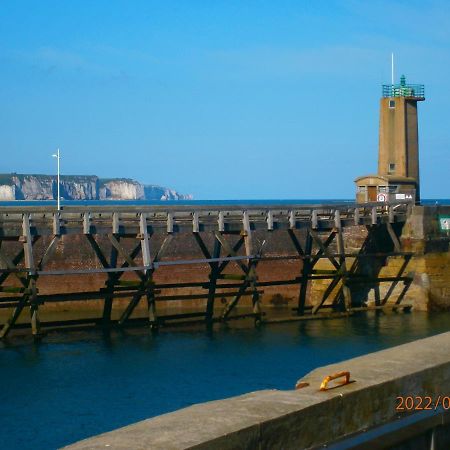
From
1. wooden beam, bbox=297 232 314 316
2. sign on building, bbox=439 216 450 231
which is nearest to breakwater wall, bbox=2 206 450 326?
sign on building, bbox=439 216 450 231

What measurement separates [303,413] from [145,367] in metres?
15.3

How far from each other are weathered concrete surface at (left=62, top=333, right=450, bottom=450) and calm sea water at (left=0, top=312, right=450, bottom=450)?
869 cm

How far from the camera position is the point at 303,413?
5719mm

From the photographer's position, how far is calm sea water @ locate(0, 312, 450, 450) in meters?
16.0

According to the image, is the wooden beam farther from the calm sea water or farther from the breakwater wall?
the calm sea water

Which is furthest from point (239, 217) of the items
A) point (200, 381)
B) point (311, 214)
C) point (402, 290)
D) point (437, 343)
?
point (437, 343)

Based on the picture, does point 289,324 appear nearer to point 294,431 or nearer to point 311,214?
point 311,214

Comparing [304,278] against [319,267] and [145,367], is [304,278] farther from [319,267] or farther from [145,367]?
[145,367]

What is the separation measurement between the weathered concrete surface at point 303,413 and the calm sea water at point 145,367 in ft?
28.5

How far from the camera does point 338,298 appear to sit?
31.6 m

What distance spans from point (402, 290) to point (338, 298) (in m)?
2.30
